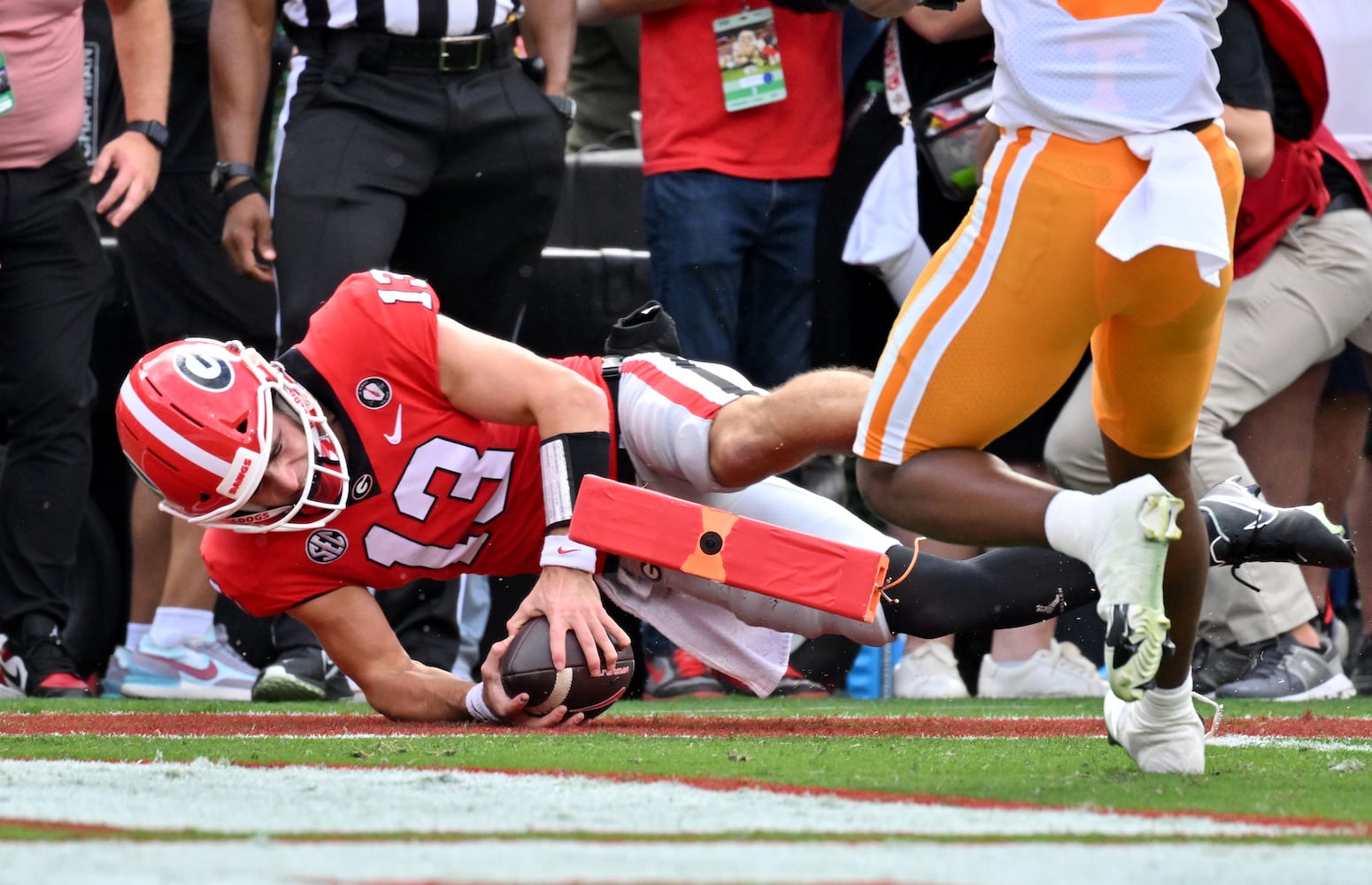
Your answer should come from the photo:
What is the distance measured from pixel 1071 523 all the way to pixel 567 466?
1.25 metres

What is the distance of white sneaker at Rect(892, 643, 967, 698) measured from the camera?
515 centimetres

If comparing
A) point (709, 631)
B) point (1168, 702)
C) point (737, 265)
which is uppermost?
point (1168, 702)

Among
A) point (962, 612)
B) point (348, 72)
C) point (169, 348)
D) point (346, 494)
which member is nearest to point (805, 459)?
point (962, 612)

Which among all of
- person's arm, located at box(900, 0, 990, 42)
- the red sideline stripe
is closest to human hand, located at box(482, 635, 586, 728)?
the red sideline stripe

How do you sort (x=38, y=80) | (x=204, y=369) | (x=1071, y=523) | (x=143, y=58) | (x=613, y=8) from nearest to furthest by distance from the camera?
(x=1071, y=523) → (x=204, y=369) → (x=38, y=80) → (x=143, y=58) → (x=613, y=8)

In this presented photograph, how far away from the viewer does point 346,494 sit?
3691 mm

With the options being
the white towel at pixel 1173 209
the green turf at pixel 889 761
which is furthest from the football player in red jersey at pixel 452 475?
the white towel at pixel 1173 209

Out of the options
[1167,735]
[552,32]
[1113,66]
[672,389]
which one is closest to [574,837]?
[1167,735]

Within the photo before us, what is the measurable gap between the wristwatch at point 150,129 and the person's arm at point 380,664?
1.75m

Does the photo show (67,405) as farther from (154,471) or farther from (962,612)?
(962,612)

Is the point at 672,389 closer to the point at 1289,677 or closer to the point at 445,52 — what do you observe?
the point at 445,52

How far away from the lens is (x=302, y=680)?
4883mm

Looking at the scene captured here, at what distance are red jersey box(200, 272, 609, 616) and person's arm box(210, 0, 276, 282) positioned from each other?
117 cm

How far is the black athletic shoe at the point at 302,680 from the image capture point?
4816 millimetres
